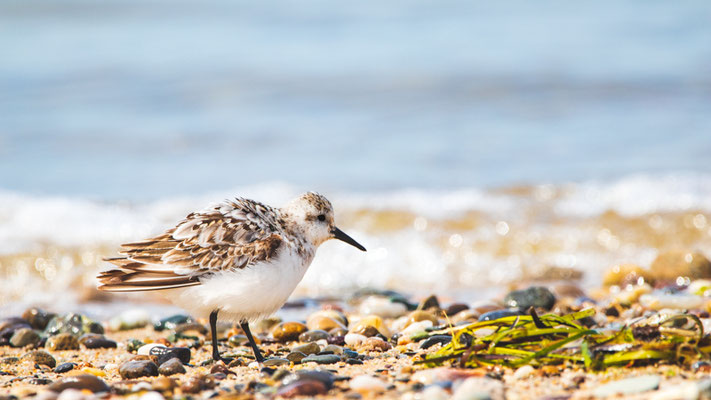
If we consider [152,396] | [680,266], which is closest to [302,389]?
[152,396]

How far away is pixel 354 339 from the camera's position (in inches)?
205

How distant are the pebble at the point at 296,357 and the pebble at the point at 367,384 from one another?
2.62 feet

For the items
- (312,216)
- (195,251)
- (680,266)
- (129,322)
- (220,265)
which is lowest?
(680,266)

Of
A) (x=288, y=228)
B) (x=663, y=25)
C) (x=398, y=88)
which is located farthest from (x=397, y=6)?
(x=288, y=228)

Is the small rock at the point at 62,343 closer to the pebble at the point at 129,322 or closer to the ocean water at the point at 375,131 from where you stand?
the pebble at the point at 129,322

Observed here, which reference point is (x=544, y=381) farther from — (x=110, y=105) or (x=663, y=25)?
(x=663, y=25)

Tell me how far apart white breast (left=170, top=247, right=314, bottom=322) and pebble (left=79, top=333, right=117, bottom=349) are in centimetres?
118

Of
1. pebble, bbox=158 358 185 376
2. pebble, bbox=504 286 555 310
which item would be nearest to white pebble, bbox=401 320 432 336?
pebble, bbox=504 286 555 310

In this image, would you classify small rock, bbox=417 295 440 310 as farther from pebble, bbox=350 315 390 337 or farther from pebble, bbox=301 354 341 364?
pebble, bbox=301 354 341 364

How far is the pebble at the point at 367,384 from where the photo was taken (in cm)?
373

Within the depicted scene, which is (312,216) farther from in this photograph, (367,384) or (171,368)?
(367,384)

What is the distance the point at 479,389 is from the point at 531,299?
3.07 metres

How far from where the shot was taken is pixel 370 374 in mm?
4078

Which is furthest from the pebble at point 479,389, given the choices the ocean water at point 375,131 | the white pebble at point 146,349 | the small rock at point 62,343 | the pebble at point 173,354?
the ocean water at point 375,131
